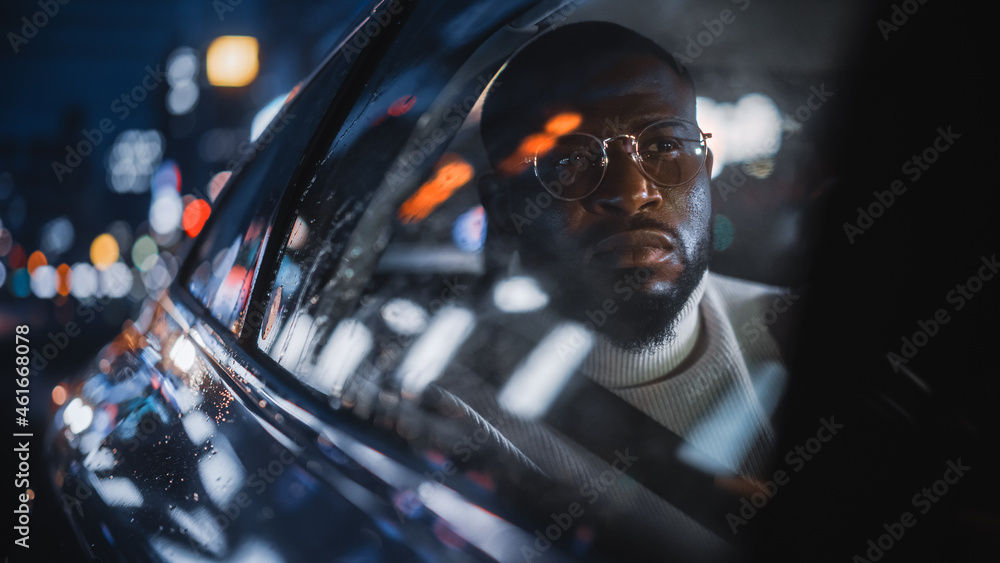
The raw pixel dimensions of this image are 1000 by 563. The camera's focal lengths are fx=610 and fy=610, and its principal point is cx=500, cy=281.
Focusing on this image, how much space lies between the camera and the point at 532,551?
28.2 inches

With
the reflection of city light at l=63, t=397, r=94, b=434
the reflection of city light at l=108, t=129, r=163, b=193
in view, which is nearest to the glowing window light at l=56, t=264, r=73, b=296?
the reflection of city light at l=108, t=129, r=163, b=193

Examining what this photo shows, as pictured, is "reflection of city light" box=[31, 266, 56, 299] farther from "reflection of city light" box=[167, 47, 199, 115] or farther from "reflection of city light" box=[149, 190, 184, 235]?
"reflection of city light" box=[167, 47, 199, 115]

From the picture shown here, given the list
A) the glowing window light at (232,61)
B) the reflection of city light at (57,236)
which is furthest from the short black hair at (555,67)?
the reflection of city light at (57,236)

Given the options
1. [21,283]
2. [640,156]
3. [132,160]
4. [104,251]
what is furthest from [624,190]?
[132,160]

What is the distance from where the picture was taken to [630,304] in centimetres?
96

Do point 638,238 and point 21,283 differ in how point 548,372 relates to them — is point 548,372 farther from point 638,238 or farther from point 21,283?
point 21,283

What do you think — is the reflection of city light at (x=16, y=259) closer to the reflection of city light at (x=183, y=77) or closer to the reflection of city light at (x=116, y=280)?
the reflection of city light at (x=116, y=280)

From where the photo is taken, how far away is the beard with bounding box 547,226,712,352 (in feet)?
3.14

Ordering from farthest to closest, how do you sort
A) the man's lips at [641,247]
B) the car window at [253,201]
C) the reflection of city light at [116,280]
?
the reflection of city light at [116,280], the car window at [253,201], the man's lips at [641,247]

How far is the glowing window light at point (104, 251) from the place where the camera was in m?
25.8

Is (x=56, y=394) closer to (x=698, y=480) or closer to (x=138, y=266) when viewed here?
(x=698, y=480)

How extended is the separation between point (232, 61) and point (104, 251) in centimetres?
1609

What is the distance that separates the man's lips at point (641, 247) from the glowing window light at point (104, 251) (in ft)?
95.0

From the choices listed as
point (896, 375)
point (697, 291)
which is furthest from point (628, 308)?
point (896, 375)
